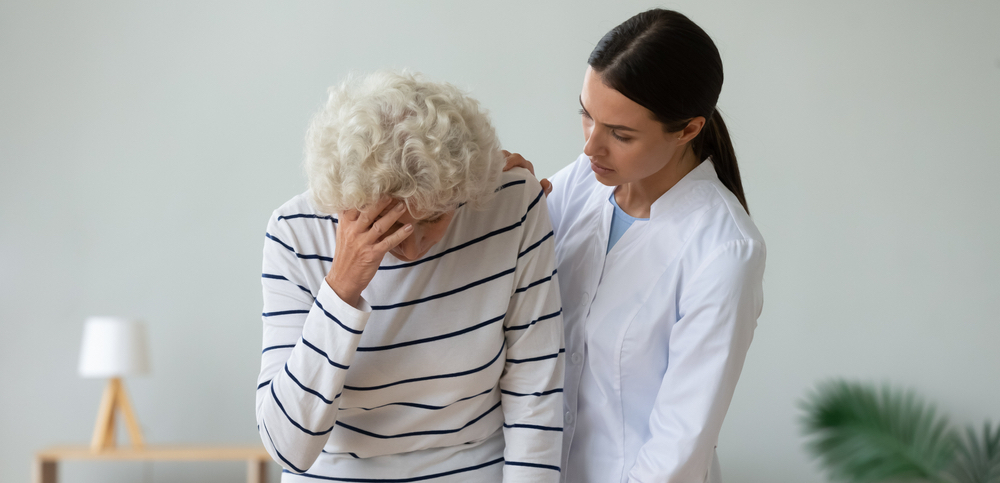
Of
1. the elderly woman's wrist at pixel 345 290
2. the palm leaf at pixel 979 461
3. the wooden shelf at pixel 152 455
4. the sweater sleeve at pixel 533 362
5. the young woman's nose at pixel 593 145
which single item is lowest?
the wooden shelf at pixel 152 455

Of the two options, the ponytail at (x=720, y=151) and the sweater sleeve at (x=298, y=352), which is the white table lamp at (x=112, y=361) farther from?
the ponytail at (x=720, y=151)

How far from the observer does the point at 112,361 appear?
2713 mm

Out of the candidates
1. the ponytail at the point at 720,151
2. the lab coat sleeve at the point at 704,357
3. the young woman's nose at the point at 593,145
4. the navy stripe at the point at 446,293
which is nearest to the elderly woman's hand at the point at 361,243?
the navy stripe at the point at 446,293

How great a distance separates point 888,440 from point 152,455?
2.71 metres

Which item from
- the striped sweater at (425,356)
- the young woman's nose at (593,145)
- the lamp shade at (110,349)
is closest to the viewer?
the striped sweater at (425,356)

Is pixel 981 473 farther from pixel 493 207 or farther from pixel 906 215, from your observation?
pixel 493 207

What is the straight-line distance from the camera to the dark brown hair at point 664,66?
1127 millimetres

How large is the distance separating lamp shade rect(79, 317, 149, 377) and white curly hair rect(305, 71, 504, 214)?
211 centimetres

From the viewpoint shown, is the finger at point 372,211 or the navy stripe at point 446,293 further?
the navy stripe at point 446,293

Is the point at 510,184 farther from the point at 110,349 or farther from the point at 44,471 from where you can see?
the point at 44,471

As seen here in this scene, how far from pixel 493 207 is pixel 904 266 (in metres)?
2.22

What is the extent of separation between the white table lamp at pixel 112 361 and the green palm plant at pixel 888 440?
8.61 feet

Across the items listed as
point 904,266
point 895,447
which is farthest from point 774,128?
point 895,447

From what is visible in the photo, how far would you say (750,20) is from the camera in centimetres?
279
